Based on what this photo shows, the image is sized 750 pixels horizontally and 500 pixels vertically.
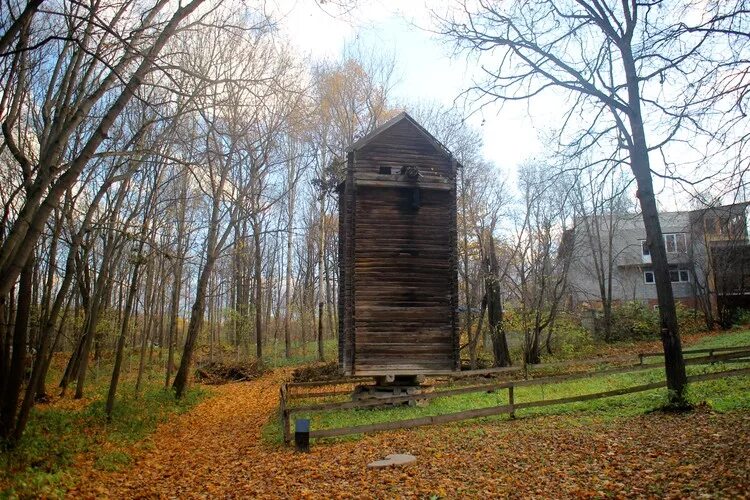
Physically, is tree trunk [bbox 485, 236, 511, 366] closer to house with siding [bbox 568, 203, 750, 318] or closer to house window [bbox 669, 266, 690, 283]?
house with siding [bbox 568, 203, 750, 318]

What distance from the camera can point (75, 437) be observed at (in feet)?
38.8

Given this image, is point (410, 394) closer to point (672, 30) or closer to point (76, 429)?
point (76, 429)

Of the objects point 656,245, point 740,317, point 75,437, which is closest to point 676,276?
point 740,317

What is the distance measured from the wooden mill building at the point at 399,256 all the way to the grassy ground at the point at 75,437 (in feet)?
22.2

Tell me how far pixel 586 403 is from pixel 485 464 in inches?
267

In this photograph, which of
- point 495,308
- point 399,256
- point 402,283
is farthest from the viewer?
point 495,308

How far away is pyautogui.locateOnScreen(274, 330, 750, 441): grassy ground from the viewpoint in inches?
492

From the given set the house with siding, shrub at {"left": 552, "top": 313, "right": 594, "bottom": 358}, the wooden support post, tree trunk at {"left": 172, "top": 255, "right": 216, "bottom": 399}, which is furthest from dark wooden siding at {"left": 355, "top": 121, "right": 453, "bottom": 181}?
the house with siding

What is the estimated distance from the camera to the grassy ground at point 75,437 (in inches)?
323

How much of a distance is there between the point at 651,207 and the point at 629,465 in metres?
6.34

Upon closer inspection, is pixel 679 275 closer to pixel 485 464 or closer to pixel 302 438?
pixel 485 464

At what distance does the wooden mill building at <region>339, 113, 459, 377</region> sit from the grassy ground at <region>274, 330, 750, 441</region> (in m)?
1.45

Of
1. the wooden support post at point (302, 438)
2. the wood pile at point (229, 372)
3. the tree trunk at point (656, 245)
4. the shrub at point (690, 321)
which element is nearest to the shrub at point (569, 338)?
the shrub at point (690, 321)

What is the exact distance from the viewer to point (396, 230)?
18.5 metres
